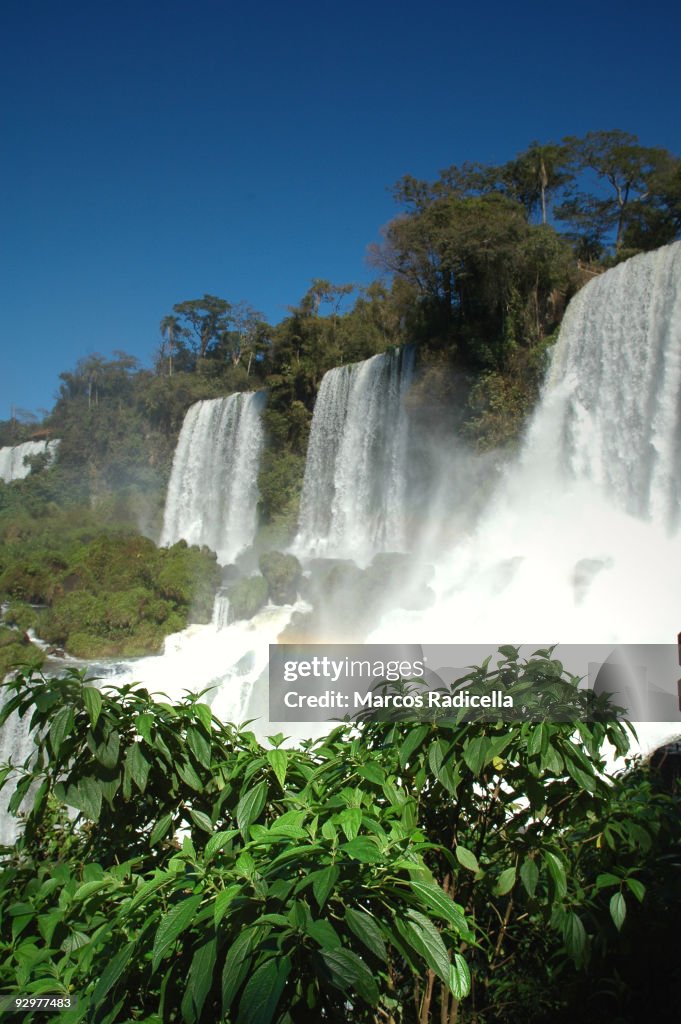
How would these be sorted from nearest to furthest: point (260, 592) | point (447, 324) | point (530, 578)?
1. point (530, 578)
2. point (260, 592)
3. point (447, 324)

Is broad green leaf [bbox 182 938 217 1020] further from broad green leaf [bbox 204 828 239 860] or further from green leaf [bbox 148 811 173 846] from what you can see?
green leaf [bbox 148 811 173 846]

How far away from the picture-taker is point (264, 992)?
837 mm

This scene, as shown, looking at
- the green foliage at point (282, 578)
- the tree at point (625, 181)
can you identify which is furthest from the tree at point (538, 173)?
the green foliage at point (282, 578)

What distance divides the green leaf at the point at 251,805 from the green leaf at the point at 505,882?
494mm

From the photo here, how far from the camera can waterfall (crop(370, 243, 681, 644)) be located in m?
10.5

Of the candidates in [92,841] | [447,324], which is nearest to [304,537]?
[447,324]

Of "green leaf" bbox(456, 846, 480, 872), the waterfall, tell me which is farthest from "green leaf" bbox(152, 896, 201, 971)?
the waterfall

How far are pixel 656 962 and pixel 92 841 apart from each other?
4.11 feet

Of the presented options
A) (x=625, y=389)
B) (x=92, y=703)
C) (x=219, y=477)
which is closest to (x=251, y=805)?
(x=92, y=703)

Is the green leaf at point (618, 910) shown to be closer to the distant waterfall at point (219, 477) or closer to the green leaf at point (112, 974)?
the green leaf at point (112, 974)

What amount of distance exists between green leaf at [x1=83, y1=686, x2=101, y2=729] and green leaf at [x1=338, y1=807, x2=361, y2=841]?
49 cm

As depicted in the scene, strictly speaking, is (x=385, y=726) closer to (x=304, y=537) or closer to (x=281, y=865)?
(x=281, y=865)

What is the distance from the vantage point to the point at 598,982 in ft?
5.14

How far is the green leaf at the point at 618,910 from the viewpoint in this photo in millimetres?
1355
